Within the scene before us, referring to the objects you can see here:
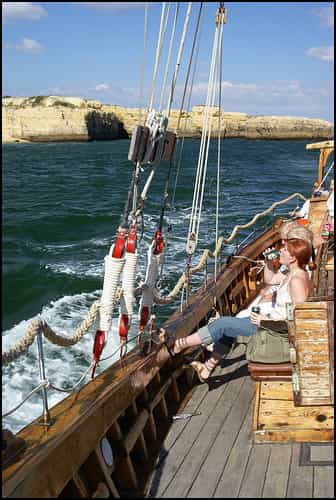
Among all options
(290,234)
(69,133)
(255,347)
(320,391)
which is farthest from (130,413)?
(69,133)

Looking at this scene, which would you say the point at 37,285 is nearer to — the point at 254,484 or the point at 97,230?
the point at 97,230

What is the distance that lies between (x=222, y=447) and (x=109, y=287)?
118cm

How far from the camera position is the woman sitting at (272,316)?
390 cm

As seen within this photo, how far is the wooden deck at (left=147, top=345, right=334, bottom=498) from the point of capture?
3244 mm

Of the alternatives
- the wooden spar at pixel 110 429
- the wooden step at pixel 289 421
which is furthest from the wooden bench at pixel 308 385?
the wooden spar at pixel 110 429

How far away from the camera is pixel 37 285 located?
11.6 meters

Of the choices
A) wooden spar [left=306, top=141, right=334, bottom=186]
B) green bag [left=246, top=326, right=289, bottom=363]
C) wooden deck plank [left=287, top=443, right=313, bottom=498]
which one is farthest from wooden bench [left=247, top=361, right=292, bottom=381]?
wooden spar [left=306, top=141, right=334, bottom=186]

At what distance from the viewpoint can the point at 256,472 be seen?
3.41 metres

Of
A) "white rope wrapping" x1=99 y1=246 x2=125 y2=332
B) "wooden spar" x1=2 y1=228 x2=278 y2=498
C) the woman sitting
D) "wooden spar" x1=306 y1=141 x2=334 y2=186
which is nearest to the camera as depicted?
"wooden spar" x1=2 y1=228 x2=278 y2=498

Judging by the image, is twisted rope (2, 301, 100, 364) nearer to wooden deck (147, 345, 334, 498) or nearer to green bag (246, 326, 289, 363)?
wooden deck (147, 345, 334, 498)

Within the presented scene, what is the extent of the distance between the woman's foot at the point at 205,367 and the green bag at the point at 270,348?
65cm

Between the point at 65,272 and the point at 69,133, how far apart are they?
69.4 m

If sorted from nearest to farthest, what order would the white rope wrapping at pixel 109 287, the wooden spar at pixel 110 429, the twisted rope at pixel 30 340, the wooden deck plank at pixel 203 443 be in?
the wooden spar at pixel 110 429 < the twisted rope at pixel 30 340 < the wooden deck plank at pixel 203 443 < the white rope wrapping at pixel 109 287

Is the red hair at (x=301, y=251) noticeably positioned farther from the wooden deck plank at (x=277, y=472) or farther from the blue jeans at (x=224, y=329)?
the wooden deck plank at (x=277, y=472)
